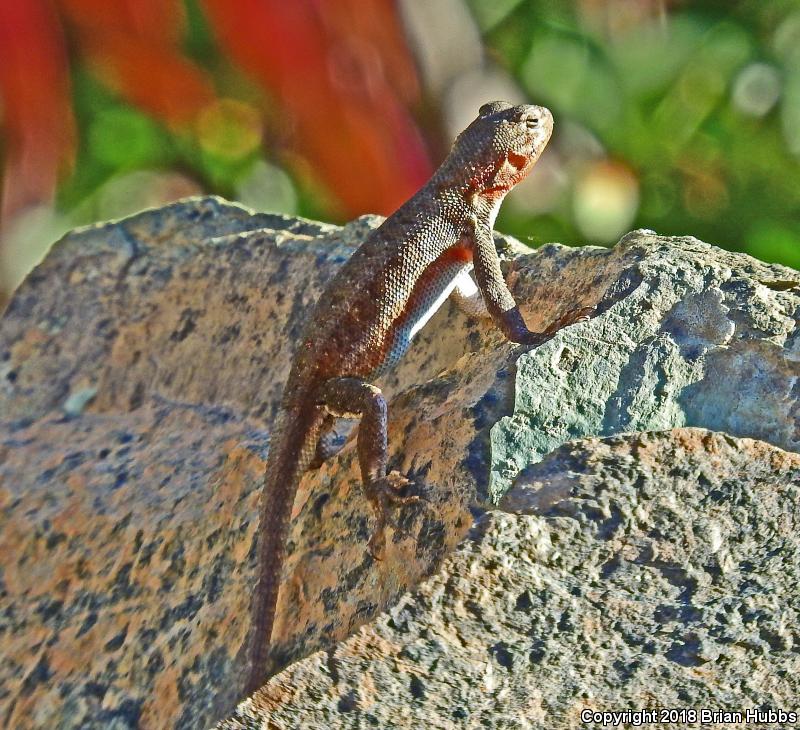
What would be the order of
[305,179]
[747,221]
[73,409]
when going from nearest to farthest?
[73,409] → [747,221] → [305,179]

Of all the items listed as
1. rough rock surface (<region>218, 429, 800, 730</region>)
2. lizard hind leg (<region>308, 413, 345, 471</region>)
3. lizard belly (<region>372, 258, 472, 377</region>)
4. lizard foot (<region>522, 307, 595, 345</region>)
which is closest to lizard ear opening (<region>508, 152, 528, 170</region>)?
lizard belly (<region>372, 258, 472, 377</region>)

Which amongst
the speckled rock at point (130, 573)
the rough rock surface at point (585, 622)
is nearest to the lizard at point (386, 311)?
the speckled rock at point (130, 573)

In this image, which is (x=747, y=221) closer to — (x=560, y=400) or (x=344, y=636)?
(x=560, y=400)

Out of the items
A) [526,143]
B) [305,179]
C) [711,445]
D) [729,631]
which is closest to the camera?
[729,631]

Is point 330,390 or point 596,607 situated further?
point 330,390

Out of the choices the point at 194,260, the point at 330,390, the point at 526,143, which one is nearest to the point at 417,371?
the point at 330,390

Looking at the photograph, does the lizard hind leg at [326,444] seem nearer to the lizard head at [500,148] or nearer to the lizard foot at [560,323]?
the lizard foot at [560,323]

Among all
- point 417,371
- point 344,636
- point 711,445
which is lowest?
point 344,636

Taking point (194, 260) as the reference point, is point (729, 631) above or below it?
below
